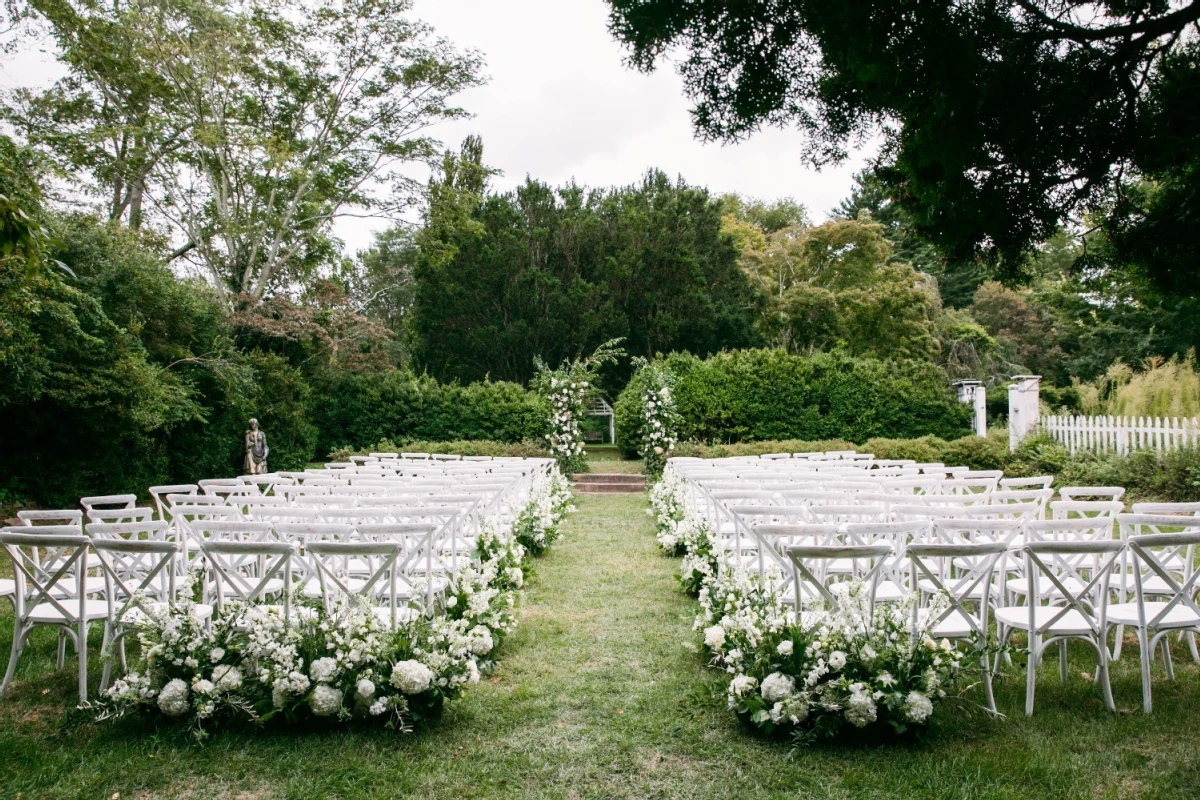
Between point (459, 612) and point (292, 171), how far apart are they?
18.3 m

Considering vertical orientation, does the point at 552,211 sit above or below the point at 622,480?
above

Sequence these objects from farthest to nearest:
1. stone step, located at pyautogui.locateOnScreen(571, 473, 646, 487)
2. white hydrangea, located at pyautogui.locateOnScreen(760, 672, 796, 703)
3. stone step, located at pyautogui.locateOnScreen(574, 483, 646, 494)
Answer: stone step, located at pyautogui.locateOnScreen(571, 473, 646, 487) < stone step, located at pyautogui.locateOnScreen(574, 483, 646, 494) < white hydrangea, located at pyautogui.locateOnScreen(760, 672, 796, 703)

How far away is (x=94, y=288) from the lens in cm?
1280

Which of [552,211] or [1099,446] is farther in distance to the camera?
[552,211]

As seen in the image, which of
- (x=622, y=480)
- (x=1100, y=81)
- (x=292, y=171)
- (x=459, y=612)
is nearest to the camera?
(x=1100, y=81)

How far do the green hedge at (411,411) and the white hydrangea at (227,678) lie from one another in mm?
16623

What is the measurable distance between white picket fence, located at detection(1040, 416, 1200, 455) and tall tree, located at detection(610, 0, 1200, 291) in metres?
11.4

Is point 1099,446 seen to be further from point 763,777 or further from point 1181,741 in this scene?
point 763,777

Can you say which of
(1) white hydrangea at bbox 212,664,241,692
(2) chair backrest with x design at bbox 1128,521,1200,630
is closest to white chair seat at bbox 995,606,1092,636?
(2) chair backrest with x design at bbox 1128,521,1200,630

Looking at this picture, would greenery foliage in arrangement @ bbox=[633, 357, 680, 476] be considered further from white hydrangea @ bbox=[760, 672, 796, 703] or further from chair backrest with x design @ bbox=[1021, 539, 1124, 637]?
white hydrangea @ bbox=[760, 672, 796, 703]

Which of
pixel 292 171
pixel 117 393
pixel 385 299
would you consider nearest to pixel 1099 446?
pixel 117 393

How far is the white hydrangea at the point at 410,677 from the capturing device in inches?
140

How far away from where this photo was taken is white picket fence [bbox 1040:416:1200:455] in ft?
40.8

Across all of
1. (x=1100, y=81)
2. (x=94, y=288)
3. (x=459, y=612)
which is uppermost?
(x=94, y=288)
